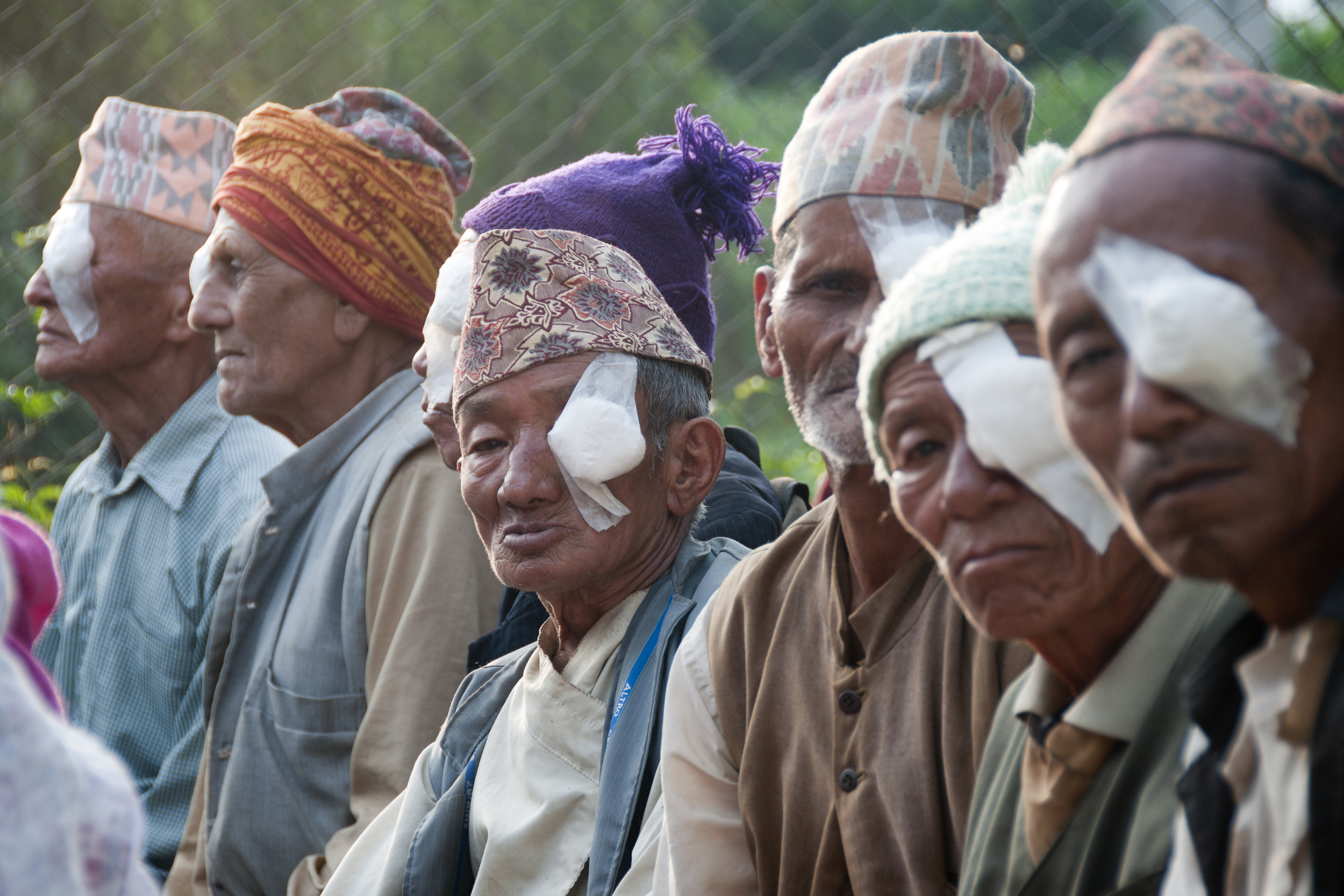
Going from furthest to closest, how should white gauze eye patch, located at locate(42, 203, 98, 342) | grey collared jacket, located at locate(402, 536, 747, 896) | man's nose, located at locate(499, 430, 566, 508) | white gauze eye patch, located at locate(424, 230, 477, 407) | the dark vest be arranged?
white gauze eye patch, located at locate(42, 203, 98, 342)
white gauze eye patch, located at locate(424, 230, 477, 407)
man's nose, located at locate(499, 430, 566, 508)
grey collared jacket, located at locate(402, 536, 747, 896)
the dark vest

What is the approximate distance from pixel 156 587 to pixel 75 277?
1048 mm

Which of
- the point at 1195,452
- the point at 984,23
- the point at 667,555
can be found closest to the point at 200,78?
the point at 984,23

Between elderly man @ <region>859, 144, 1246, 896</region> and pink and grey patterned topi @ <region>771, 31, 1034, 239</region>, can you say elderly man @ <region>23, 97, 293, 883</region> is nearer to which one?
pink and grey patterned topi @ <region>771, 31, 1034, 239</region>

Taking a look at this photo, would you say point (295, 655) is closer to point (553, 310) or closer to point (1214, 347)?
point (553, 310)

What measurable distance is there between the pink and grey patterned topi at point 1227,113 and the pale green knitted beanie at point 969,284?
260 mm

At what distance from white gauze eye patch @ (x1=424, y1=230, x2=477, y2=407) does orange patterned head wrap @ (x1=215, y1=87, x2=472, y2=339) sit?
2.23 ft

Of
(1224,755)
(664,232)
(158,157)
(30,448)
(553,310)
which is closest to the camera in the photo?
(1224,755)

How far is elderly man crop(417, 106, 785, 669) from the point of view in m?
2.80

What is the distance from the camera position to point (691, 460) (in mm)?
2494

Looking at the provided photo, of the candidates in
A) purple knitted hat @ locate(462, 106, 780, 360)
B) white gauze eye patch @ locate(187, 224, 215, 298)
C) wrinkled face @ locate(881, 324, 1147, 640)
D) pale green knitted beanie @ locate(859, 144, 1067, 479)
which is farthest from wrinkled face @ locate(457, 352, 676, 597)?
white gauze eye patch @ locate(187, 224, 215, 298)

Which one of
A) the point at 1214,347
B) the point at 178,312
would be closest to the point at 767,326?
the point at 1214,347

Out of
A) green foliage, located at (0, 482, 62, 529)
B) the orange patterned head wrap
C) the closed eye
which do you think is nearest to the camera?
the closed eye

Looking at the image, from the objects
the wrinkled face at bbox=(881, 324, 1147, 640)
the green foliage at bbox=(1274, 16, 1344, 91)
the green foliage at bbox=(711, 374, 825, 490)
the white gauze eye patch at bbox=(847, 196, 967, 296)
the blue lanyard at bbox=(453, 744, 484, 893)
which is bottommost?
the green foliage at bbox=(711, 374, 825, 490)

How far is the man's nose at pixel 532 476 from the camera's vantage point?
2.35 m
